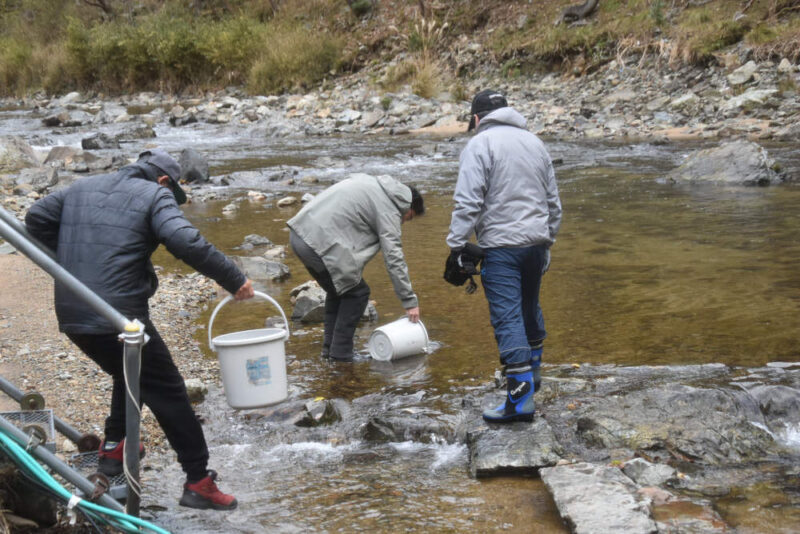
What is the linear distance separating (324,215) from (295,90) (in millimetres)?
22431

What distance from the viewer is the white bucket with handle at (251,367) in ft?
13.1

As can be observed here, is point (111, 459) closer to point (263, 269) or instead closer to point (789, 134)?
point (263, 269)

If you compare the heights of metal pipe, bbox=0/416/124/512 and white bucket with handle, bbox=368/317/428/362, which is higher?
metal pipe, bbox=0/416/124/512

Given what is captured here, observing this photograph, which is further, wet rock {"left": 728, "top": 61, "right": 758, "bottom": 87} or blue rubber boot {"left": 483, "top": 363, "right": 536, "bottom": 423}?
wet rock {"left": 728, "top": 61, "right": 758, "bottom": 87}

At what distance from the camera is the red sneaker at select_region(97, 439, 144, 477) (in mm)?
3523

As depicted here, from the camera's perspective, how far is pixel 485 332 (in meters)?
6.18

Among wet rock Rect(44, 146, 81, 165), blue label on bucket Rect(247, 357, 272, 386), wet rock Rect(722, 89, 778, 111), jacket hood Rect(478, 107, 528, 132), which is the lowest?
wet rock Rect(44, 146, 81, 165)

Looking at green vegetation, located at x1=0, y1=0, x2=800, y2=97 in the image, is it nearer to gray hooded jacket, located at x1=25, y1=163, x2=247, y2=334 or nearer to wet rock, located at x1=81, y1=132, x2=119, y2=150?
wet rock, located at x1=81, y1=132, x2=119, y2=150

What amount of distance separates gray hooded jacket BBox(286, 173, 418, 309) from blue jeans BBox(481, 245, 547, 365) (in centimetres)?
111

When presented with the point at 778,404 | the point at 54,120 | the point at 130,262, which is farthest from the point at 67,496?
the point at 54,120

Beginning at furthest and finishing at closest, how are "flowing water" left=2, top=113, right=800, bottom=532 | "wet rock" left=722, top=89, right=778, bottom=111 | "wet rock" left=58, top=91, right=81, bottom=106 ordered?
"wet rock" left=58, top=91, right=81, bottom=106, "wet rock" left=722, top=89, right=778, bottom=111, "flowing water" left=2, top=113, right=800, bottom=532

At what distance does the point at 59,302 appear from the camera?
10.6 ft

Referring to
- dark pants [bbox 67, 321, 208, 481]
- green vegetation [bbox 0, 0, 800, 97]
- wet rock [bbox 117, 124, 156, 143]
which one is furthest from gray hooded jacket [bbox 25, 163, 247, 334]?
wet rock [bbox 117, 124, 156, 143]

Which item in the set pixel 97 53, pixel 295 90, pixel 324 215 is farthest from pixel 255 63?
pixel 324 215
